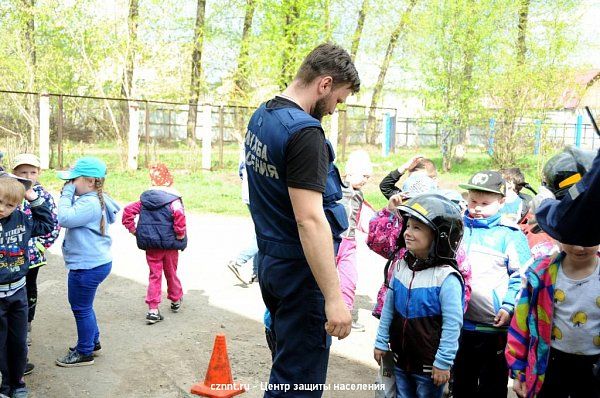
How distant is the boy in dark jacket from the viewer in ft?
14.6

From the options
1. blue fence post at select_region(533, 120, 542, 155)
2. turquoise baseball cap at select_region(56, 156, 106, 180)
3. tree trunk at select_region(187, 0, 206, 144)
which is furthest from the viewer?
tree trunk at select_region(187, 0, 206, 144)

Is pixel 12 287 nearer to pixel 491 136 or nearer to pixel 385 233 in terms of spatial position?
pixel 385 233

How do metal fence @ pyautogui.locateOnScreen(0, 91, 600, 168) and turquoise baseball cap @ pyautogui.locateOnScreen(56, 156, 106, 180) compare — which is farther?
metal fence @ pyautogui.locateOnScreen(0, 91, 600, 168)

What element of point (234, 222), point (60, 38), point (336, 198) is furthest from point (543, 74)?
point (336, 198)

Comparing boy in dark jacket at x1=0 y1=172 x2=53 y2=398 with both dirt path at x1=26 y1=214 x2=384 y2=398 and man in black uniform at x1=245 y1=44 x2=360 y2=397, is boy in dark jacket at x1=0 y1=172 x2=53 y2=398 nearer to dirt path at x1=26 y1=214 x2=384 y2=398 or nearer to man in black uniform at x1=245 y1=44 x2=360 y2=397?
dirt path at x1=26 y1=214 x2=384 y2=398

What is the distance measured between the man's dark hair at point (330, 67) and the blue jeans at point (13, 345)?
2.70m

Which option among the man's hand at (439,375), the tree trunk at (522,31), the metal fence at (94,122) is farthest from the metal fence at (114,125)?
the man's hand at (439,375)

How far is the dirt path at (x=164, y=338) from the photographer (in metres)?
4.94

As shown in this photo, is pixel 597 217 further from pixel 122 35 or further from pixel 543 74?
pixel 122 35

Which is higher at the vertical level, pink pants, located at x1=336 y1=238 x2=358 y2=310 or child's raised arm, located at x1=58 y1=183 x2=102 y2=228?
child's raised arm, located at x1=58 y1=183 x2=102 y2=228

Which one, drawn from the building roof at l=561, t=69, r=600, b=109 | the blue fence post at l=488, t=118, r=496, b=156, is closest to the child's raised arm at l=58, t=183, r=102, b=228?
the blue fence post at l=488, t=118, r=496, b=156

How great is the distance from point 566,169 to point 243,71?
2353 cm

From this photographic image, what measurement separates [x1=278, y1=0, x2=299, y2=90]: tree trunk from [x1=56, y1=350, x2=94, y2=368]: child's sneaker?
1869 cm

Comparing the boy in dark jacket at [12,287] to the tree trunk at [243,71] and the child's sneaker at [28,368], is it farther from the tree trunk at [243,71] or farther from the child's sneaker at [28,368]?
the tree trunk at [243,71]
